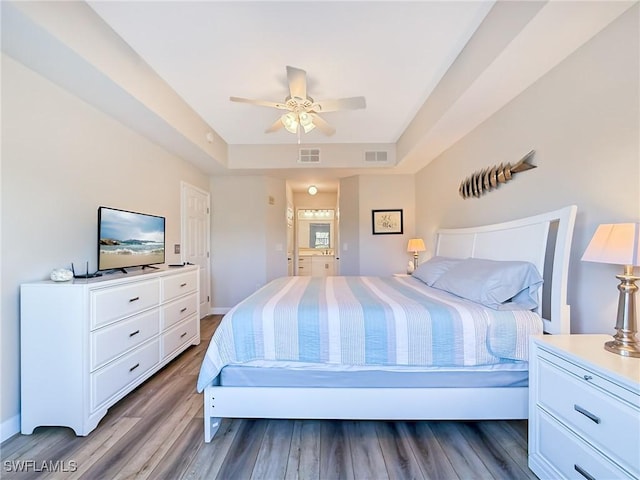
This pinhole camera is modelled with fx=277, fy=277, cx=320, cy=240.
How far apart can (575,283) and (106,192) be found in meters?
3.63

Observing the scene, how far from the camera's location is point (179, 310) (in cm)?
278

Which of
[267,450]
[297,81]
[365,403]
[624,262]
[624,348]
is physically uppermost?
[297,81]

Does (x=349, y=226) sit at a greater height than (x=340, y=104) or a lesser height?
lesser

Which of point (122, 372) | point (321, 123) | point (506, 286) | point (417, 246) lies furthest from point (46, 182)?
point (417, 246)

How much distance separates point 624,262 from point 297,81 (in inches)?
86.3

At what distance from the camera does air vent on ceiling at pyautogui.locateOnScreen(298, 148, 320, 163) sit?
423 cm

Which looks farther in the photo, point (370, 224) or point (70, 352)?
point (370, 224)

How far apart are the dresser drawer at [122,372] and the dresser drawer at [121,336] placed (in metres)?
0.06

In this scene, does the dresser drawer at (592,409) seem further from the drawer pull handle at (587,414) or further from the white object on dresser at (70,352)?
the white object on dresser at (70,352)

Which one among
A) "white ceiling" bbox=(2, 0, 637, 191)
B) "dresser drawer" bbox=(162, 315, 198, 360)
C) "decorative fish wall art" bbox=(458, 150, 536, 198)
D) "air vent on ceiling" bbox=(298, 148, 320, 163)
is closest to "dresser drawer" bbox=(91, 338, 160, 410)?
"dresser drawer" bbox=(162, 315, 198, 360)

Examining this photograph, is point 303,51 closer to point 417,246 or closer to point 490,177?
point 490,177

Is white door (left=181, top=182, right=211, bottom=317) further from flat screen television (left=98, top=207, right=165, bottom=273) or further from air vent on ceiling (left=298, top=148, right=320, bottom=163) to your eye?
air vent on ceiling (left=298, top=148, right=320, bottom=163)

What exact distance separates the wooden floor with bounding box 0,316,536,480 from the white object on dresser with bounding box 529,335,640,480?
27 cm

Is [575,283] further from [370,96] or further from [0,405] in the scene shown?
[0,405]
